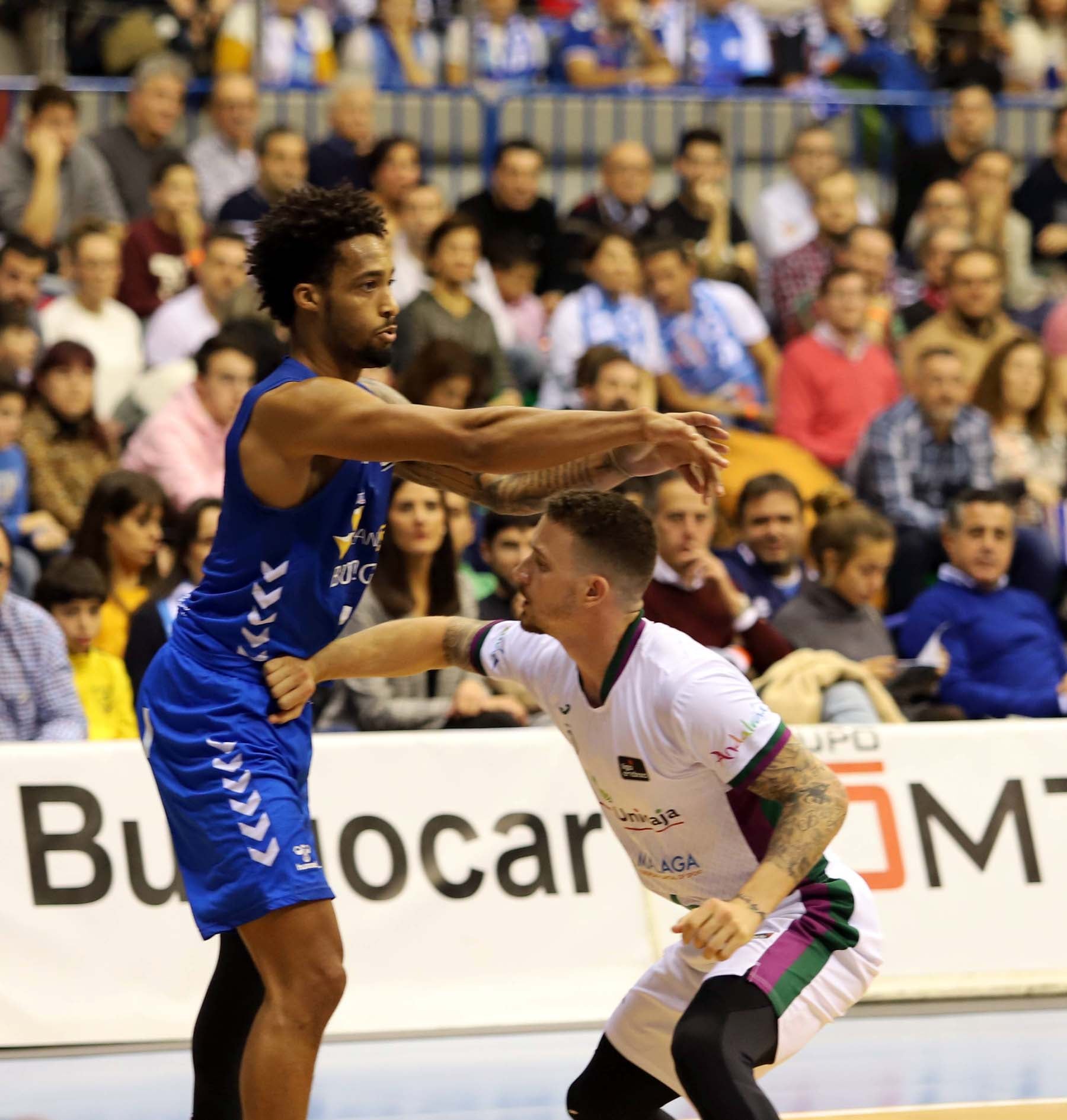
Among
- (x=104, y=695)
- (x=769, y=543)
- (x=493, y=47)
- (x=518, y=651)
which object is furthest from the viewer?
(x=493, y=47)

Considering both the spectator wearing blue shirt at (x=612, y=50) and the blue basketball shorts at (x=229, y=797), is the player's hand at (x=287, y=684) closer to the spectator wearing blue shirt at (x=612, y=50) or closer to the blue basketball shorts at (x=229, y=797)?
the blue basketball shorts at (x=229, y=797)

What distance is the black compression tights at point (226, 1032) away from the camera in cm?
433

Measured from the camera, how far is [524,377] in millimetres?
10219

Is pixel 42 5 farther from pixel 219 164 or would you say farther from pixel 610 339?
pixel 610 339

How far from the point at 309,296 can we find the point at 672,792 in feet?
4.47

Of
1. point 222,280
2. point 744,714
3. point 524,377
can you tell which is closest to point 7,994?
point 744,714

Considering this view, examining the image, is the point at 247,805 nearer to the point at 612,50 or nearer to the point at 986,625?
the point at 986,625

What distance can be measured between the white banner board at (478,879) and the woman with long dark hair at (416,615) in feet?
1.36

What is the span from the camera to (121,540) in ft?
25.0

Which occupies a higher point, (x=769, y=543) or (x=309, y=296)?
(x=309, y=296)

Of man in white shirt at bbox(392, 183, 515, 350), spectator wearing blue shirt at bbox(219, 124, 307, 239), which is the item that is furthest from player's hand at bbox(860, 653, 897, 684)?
spectator wearing blue shirt at bbox(219, 124, 307, 239)

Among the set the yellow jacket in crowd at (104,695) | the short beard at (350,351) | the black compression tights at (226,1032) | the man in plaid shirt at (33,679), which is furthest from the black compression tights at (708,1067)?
the yellow jacket in crowd at (104,695)

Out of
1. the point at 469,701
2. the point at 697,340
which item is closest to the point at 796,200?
the point at 697,340

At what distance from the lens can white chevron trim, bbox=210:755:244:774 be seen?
4039mm
